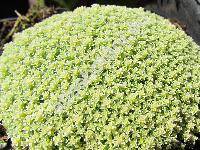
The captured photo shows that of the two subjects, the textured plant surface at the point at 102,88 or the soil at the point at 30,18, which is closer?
the textured plant surface at the point at 102,88

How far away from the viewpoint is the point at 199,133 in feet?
9.68

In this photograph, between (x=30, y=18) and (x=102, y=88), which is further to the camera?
(x=30, y=18)

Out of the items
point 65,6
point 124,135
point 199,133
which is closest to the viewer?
point 124,135

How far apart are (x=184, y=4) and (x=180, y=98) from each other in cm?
137

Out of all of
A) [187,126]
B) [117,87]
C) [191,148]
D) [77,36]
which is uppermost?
[77,36]

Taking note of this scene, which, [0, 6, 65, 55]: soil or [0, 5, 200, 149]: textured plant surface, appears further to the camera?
[0, 6, 65, 55]: soil

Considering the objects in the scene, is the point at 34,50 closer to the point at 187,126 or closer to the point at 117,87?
the point at 117,87

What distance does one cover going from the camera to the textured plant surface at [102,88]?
275cm

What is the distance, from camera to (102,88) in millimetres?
2797

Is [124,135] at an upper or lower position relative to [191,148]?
upper

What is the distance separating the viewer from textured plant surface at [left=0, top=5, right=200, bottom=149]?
2.75 m

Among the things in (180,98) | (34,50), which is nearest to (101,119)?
(180,98)

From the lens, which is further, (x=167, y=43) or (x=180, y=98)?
(x=167, y=43)

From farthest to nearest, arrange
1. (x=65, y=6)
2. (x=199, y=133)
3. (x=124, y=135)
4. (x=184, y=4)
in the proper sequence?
1. (x=65, y=6)
2. (x=184, y=4)
3. (x=199, y=133)
4. (x=124, y=135)
